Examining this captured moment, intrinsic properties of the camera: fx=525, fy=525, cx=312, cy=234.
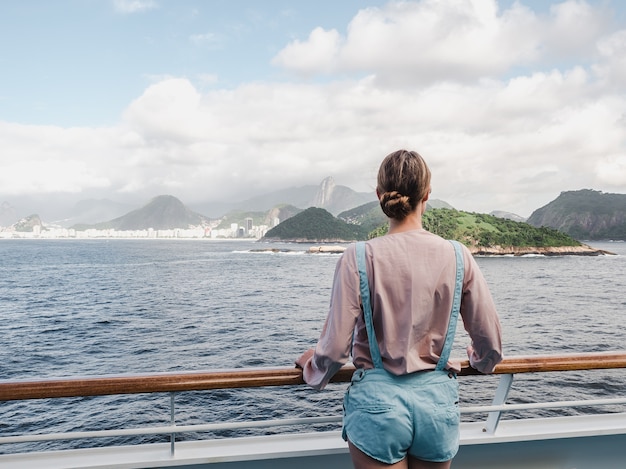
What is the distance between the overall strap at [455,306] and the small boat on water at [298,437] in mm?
335

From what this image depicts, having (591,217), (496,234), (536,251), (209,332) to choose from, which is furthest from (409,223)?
(591,217)

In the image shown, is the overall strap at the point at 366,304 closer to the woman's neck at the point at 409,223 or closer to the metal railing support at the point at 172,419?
the woman's neck at the point at 409,223

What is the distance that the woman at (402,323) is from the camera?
1125 mm

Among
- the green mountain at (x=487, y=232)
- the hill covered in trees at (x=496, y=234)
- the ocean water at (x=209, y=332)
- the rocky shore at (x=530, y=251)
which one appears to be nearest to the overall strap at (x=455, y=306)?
the ocean water at (x=209, y=332)

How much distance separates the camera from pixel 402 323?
114 centimetres

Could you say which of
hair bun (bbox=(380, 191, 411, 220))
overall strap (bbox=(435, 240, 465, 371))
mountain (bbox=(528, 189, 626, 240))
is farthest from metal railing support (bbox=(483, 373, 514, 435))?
mountain (bbox=(528, 189, 626, 240))

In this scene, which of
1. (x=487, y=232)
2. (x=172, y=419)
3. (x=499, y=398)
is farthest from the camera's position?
(x=487, y=232)

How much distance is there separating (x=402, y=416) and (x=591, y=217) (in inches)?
6048

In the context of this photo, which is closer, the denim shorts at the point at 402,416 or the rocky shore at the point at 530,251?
the denim shorts at the point at 402,416

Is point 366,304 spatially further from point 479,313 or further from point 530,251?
point 530,251

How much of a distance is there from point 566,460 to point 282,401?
1374 cm

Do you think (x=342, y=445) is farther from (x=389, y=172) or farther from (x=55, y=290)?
(x=55, y=290)

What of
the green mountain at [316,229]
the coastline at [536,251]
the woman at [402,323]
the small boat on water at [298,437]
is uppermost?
the green mountain at [316,229]

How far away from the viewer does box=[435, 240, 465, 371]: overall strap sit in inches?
45.3
